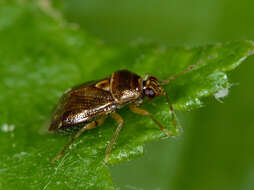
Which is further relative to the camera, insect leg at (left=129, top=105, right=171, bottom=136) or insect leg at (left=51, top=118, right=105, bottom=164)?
insect leg at (left=51, top=118, right=105, bottom=164)

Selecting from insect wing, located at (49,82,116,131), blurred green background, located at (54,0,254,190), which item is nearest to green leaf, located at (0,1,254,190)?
insect wing, located at (49,82,116,131)

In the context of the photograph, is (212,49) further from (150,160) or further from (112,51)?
(150,160)

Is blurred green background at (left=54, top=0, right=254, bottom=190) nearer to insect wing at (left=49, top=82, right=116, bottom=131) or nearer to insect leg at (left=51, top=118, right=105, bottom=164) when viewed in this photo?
insect leg at (left=51, top=118, right=105, bottom=164)

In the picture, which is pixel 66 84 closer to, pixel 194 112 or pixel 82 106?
pixel 82 106

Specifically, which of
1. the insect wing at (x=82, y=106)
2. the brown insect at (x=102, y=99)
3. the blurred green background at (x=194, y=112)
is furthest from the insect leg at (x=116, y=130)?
the blurred green background at (x=194, y=112)

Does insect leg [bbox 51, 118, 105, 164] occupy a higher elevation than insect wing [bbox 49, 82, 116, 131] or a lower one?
lower

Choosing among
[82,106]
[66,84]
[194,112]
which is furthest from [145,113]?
[194,112]
